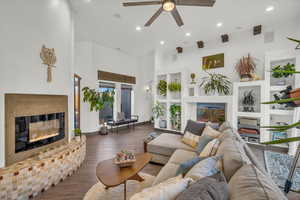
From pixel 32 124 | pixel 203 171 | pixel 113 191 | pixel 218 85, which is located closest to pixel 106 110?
pixel 32 124

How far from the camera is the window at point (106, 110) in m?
6.29

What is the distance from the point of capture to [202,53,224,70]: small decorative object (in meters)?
5.27

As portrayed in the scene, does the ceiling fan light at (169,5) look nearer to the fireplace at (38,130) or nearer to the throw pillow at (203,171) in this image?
the throw pillow at (203,171)

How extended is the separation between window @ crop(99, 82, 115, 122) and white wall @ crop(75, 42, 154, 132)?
0.35 meters

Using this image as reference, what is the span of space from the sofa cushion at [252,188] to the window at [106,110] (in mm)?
5957

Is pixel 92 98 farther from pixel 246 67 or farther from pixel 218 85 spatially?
pixel 246 67

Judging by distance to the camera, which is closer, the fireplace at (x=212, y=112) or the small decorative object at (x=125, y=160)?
the small decorative object at (x=125, y=160)

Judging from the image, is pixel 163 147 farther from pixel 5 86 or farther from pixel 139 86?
pixel 139 86

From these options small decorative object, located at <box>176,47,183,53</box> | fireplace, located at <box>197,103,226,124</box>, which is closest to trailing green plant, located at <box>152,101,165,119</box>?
fireplace, located at <box>197,103,226,124</box>

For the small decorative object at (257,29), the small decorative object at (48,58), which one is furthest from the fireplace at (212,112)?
the small decorative object at (48,58)

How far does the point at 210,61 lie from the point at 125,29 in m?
3.44

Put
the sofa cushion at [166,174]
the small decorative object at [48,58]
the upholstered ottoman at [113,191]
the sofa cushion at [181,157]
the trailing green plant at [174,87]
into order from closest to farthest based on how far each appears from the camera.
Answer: the sofa cushion at [166,174] → the upholstered ottoman at [113,191] → the sofa cushion at [181,157] → the small decorative object at [48,58] → the trailing green plant at [174,87]

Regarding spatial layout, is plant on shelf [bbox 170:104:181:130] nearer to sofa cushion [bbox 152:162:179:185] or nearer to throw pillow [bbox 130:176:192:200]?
sofa cushion [bbox 152:162:179:185]

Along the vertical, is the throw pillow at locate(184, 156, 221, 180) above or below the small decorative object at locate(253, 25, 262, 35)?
below
